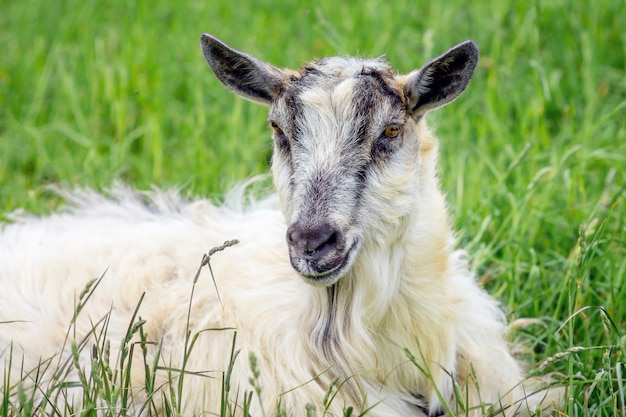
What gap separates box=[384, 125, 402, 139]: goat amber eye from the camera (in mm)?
3848

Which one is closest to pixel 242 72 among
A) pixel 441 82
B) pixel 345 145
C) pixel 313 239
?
pixel 345 145

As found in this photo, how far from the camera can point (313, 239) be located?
11.6 feet

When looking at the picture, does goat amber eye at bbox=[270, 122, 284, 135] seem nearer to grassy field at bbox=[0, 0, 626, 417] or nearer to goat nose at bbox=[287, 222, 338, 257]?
goat nose at bbox=[287, 222, 338, 257]

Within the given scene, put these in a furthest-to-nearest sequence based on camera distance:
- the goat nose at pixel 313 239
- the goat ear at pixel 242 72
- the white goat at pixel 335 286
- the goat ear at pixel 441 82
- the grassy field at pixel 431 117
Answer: the grassy field at pixel 431 117 → the goat ear at pixel 242 72 → the goat ear at pixel 441 82 → the white goat at pixel 335 286 → the goat nose at pixel 313 239

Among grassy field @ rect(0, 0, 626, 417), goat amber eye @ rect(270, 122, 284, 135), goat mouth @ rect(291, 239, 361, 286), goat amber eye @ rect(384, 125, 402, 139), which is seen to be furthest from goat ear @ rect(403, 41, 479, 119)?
grassy field @ rect(0, 0, 626, 417)

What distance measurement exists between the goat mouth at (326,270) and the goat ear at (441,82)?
72cm

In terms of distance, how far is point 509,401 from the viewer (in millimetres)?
4234

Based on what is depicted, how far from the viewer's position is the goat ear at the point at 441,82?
155 inches

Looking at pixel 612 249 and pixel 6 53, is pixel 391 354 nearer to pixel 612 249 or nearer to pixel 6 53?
pixel 612 249

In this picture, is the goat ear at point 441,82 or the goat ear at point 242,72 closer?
the goat ear at point 441,82

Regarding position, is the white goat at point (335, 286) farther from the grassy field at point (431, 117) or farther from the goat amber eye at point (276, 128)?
the grassy field at point (431, 117)

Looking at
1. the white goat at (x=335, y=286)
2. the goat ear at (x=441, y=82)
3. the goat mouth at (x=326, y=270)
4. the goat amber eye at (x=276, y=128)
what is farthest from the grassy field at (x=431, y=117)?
the goat mouth at (x=326, y=270)

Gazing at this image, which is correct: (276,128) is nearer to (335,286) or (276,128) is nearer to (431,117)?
(335,286)

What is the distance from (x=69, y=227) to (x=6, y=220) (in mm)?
731
